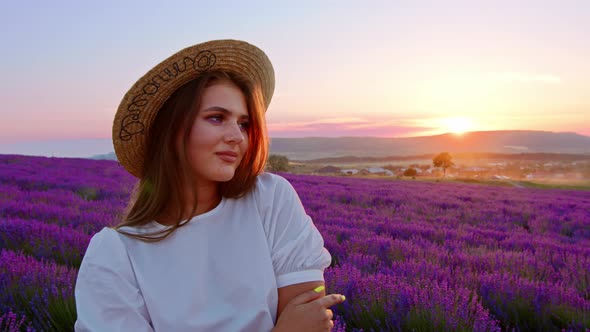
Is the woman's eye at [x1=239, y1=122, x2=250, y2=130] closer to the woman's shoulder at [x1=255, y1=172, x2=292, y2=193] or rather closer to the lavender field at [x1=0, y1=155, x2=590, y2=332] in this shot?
the woman's shoulder at [x1=255, y1=172, x2=292, y2=193]

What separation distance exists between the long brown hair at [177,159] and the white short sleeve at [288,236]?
0.10 metres

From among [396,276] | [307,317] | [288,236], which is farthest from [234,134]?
[396,276]

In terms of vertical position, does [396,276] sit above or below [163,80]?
below

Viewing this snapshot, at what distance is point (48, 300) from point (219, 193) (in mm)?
1229

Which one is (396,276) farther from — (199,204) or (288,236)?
(199,204)

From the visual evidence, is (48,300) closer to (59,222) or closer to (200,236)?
(200,236)

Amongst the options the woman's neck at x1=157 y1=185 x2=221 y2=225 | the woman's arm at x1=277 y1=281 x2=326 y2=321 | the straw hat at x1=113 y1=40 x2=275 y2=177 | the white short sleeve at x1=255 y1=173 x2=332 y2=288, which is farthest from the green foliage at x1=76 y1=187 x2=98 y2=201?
the woman's arm at x1=277 y1=281 x2=326 y2=321

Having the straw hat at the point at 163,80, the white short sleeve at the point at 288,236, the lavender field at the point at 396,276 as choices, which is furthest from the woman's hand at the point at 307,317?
the straw hat at the point at 163,80

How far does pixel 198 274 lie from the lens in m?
1.51

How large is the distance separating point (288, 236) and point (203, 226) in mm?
324

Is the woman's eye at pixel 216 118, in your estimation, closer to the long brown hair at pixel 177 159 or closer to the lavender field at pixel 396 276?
the long brown hair at pixel 177 159

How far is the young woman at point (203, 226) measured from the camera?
1463 millimetres

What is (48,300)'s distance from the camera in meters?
2.26

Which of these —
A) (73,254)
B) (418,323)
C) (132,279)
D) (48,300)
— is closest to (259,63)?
(132,279)
